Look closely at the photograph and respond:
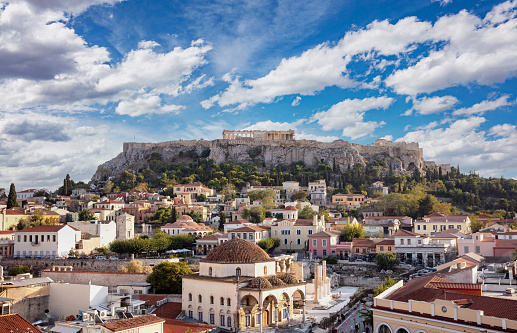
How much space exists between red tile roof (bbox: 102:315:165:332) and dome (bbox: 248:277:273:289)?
9.13 m

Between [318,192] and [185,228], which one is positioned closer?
[185,228]

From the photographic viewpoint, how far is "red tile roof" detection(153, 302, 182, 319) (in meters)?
33.5

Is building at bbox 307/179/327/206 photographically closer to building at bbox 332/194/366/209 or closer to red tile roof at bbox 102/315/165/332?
building at bbox 332/194/366/209

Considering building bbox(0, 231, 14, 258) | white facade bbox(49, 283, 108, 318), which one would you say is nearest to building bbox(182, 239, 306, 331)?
white facade bbox(49, 283, 108, 318)

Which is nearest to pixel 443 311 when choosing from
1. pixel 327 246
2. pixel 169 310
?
pixel 169 310

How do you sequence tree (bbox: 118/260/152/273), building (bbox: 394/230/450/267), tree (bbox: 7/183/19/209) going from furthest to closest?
tree (bbox: 7/183/19/209)
building (bbox: 394/230/450/267)
tree (bbox: 118/260/152/273)

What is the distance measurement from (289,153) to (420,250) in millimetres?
70157

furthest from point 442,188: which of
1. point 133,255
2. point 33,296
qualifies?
point 33,296

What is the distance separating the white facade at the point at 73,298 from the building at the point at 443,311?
66.2ft

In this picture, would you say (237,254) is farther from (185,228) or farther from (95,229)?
(95,229)

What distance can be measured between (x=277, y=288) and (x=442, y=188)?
208 feet

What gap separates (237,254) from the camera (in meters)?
34.3

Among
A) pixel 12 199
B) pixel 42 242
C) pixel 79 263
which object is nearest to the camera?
pixel 79 263

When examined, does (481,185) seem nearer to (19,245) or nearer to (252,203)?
(252,203)
